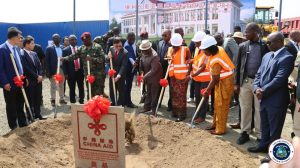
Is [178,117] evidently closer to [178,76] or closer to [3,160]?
[178,76]

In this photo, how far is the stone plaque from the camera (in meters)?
4.14

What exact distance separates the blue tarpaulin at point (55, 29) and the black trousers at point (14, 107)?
9.78m

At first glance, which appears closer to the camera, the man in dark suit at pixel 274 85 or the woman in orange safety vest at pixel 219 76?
the man in dark suit at pixel 274 85

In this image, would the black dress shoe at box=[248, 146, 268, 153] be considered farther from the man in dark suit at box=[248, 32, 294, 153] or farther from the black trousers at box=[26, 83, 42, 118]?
the black trousers at box=[26, 83, 42, 118]

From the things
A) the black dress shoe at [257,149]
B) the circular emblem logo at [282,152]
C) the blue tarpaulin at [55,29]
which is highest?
the blue tarpaulin at [55,29]

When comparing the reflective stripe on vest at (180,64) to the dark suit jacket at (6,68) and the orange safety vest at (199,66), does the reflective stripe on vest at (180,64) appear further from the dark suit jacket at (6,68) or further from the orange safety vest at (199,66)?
the dark suit jacket at (6,68)

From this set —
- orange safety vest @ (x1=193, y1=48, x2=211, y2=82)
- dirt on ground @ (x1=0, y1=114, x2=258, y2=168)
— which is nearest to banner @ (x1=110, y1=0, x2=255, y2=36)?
orange safety vest @ (x1=193, y1=48, x2=211, y2=82)

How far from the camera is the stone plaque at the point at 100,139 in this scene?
4137 millimetres

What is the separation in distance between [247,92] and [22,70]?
413cm

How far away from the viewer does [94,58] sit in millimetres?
7266

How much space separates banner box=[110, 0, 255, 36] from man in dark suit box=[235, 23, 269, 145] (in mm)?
7727

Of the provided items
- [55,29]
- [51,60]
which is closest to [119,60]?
[51,60]

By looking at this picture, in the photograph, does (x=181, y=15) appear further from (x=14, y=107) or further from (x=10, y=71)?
(x=14, y=107)

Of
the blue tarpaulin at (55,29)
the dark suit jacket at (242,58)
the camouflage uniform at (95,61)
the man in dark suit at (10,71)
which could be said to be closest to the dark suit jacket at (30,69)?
the man in dark suit at (10,71)
